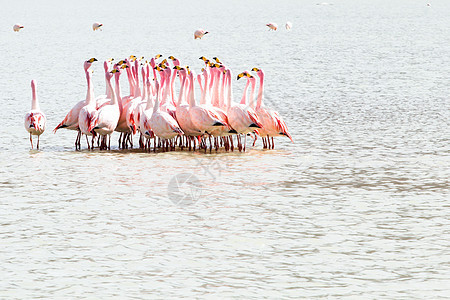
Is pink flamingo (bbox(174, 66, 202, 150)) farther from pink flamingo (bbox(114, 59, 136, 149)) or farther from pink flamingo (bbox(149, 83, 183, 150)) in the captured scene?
pink flamingo (bbox(114, 59, 136, 149))

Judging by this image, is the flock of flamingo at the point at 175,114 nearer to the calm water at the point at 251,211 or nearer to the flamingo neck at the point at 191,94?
the flamingo neck at the point at 191,94

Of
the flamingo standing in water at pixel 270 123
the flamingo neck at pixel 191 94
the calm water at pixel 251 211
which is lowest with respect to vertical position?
the calm water at pixel 251 211

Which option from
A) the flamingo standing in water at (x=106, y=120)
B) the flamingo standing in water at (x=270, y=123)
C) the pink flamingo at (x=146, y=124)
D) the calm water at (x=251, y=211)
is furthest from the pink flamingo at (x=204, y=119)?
the flamingo standing in water at (x=106, y=120)

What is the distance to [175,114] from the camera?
51.0 feet

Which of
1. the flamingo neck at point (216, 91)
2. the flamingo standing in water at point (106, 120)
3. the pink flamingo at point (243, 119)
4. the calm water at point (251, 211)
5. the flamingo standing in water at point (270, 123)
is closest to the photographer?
the calm water at point (251, 211)

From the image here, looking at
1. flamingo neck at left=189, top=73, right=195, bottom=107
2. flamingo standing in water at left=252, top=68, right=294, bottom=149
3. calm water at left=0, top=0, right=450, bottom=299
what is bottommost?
calm water at left=0, top=0, right=450, bottom=299

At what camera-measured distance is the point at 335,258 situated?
8.66 m

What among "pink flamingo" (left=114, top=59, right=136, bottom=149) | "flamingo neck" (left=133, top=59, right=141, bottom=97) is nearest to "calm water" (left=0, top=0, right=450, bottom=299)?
"pink flamingo" (left=114, top=59, right=136, bottom=149)

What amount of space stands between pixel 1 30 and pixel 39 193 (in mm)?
54719

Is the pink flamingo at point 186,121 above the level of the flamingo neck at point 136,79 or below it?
below

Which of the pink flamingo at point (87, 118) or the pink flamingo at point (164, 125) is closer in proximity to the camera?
the pink flamingo at point (164, 125)

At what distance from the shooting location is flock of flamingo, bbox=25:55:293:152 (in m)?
15.1

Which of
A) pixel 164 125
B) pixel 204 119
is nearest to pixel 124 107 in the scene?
pixel 164 125

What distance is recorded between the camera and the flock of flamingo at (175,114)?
49.5 feet
